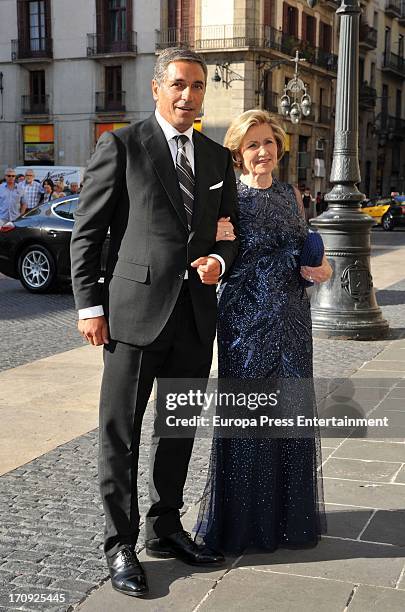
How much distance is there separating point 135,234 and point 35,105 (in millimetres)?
38687

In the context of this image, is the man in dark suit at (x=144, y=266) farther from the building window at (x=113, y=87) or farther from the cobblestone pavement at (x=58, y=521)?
the building window at (x=113, y=87)

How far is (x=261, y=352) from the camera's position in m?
3.48

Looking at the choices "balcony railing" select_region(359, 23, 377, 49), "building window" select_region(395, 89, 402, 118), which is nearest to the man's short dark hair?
"balcony railing" select_region(359, 23, 377, 49)

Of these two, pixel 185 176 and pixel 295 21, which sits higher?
pixel 295 21

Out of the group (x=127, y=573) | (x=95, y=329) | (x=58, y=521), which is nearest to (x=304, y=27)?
(x=58, y=521)

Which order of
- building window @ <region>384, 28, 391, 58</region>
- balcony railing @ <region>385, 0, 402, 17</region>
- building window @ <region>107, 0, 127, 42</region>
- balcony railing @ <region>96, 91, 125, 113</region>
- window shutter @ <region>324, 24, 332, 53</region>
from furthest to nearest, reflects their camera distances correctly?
building window @ <region>384, 28, 391, 58</region>, balcony railing @ <region>385, 0, 402, 17</region>, window shutter @ <region>324, 24, 332, 53</region>, balcony railing @ <region>96, 91, 125, 113</region>, building window @ <region>107, 0, 127, 42</region>

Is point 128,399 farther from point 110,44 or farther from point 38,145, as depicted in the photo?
point 38,145

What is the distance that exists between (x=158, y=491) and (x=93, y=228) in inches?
43.2

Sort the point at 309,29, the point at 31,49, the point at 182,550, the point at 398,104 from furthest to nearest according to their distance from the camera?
1. the point at 398,104
2. the point at 309,29
3. the point at 31,49
4. the point at 182,550

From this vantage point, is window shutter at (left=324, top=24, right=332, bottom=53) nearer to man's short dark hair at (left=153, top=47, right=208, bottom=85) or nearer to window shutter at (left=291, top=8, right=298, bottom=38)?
window shutter at (left=291, top=8, right=298, bottom=38)

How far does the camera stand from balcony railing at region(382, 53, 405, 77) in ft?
171

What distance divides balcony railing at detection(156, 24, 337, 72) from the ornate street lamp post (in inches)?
1092

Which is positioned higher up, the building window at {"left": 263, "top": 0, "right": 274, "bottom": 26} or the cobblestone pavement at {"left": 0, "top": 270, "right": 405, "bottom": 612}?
the building window at {"left": 263, "top": 0, "right": 274, "bottom": 26}

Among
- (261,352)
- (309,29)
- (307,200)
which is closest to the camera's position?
(261,352)
